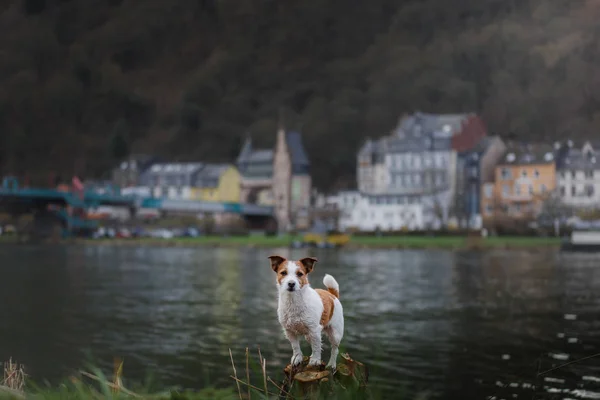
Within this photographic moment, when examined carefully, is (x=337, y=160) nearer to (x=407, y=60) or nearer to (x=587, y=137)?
(x=407, y=60)

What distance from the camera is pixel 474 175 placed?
4834cm

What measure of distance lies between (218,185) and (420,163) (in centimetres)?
1640

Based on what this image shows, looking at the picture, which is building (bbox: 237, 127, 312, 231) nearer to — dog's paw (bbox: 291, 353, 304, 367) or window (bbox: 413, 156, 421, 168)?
window (bbox: 413, 156, 421, 168)

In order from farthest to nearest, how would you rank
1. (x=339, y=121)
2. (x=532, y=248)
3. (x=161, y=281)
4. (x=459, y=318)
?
(x=339, y=121), (x=532, y=248), (x=161, y=281), (x=459, y=318)

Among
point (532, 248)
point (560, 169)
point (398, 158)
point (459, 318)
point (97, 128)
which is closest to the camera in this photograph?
point (459, 318)

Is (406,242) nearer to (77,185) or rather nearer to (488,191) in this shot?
(488,191)

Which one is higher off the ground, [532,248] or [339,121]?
[339,121]

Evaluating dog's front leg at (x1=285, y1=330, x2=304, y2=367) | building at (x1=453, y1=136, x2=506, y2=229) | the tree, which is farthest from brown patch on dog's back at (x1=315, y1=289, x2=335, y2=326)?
the tree

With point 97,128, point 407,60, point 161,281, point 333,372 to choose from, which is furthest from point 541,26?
point 333,372

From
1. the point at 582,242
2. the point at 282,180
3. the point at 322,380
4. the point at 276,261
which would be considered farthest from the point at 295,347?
the point at 282,180

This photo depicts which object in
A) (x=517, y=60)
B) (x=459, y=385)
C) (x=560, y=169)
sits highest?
(x=517, y=60)

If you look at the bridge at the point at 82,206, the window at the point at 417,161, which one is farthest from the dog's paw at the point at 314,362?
the bridge at the point at 82,206

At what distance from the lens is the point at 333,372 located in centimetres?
332

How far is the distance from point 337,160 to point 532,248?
20.0 m
